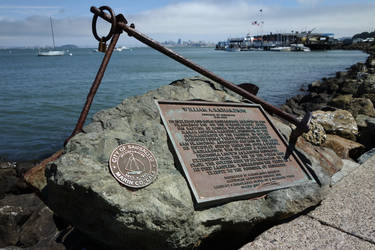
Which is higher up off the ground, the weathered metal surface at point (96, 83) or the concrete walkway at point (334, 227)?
the weathered metal surface at point (96, 83)

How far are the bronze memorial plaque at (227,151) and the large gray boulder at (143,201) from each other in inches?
4.0

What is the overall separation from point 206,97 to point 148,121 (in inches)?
45.2

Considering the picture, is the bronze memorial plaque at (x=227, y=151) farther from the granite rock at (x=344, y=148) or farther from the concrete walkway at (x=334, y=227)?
the granite rock at (x=344, y=148)

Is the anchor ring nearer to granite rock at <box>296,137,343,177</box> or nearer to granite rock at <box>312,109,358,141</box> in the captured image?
granite rock at <box>296,137,343,177</box>

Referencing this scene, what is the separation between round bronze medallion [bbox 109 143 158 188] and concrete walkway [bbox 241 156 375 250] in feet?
3.48

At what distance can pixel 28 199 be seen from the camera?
15.7 ft

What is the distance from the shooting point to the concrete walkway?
8.91 ft

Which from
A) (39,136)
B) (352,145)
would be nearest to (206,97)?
(352,145)

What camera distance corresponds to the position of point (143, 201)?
239 cm

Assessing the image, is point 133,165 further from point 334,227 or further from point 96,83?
point 334,227

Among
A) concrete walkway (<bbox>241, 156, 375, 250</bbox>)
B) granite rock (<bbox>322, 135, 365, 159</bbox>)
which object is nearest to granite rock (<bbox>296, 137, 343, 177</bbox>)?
concrete walkway (<bbox>241, 156, 375, 250</bbox>)

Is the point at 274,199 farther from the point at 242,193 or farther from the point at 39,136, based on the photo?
the point at 39,136

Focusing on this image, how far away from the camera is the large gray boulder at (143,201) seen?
2355 millimetres

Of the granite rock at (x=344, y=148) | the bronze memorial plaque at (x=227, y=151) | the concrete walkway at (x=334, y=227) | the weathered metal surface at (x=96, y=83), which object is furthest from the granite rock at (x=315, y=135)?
the weathered metal surface at (x=96, y=83)
